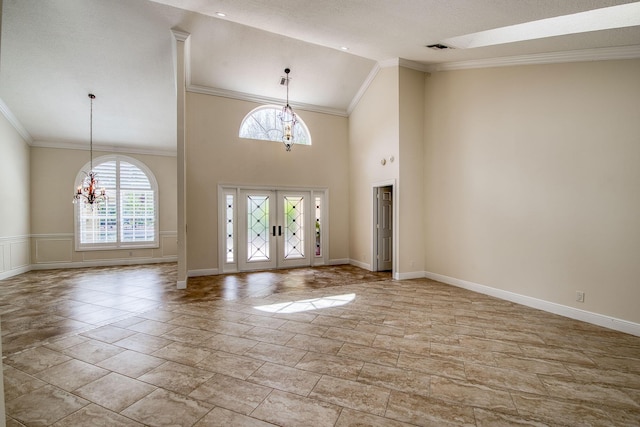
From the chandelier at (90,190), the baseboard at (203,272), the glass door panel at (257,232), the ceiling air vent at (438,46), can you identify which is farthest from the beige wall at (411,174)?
the chandelier at (90,190)

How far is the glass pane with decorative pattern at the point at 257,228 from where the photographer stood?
23.4 feet

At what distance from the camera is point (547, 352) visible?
3.05 metres

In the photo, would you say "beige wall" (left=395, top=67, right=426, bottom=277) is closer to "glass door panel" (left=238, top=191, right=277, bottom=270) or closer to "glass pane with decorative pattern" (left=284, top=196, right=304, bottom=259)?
"glass pane with decorative pattern" (left=284, top=196, right=304, bottom=259)

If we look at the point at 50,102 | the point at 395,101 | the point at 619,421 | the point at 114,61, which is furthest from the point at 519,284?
the point at 50,102

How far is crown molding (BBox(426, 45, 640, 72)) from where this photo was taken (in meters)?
3.60

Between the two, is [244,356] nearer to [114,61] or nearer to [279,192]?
[279,192]

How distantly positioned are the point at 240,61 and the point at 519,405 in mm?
6644

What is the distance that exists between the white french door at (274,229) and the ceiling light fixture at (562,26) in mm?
4599

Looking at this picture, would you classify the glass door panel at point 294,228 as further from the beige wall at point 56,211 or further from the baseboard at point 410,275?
the beige wall at point 56,211

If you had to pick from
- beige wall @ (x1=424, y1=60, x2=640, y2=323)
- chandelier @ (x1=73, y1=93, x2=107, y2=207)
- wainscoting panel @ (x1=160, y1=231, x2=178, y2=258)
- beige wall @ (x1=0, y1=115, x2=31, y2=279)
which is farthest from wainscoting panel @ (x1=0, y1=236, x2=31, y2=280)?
beige wall @ (x1=424, y1=60, x2=640, y2=323)

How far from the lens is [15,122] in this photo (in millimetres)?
6699

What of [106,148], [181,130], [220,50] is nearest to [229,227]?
[181,130]

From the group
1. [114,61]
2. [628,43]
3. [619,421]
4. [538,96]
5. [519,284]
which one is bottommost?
[619,421]

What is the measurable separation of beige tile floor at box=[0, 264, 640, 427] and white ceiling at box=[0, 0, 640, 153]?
3603mm
